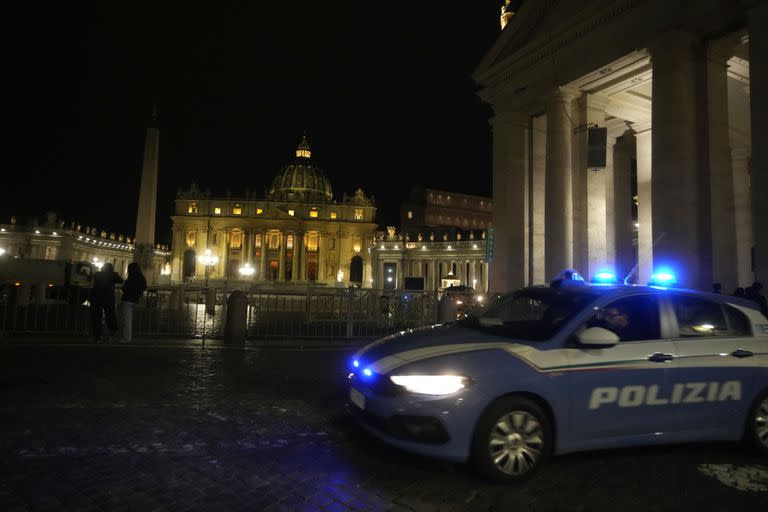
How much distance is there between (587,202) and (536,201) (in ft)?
9.56

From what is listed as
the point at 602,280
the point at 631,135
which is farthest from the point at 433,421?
the point at 631,135

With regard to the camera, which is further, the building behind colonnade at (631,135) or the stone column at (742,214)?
the stone column at (742,214)

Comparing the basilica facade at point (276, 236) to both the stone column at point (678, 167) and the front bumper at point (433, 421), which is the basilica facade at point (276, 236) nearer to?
the stone column at point (678, 167)

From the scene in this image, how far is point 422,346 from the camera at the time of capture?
466 centimetres

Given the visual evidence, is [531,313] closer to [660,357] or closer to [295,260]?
[660,357]

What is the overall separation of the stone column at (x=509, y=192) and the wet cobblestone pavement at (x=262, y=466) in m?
15.4

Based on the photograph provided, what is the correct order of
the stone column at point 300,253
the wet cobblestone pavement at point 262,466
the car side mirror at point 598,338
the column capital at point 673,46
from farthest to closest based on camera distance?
the stone column at point 300,253
the column capital at point 673,46
the car side mirror at point 598,338
the wet cobblestone pavement at point 262,466

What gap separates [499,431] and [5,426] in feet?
16.4

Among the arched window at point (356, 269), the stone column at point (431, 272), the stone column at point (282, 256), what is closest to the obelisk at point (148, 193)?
the stone column at point (431, 272)

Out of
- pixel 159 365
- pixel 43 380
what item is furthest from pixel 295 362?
pixel 43 380

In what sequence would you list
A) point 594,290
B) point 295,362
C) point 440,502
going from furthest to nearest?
point 295,362 → point 594,290 → point 440,502

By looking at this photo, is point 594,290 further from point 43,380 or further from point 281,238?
point 281,238

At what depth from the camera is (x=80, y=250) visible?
91812mm

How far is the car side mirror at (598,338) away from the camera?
4.41 m
